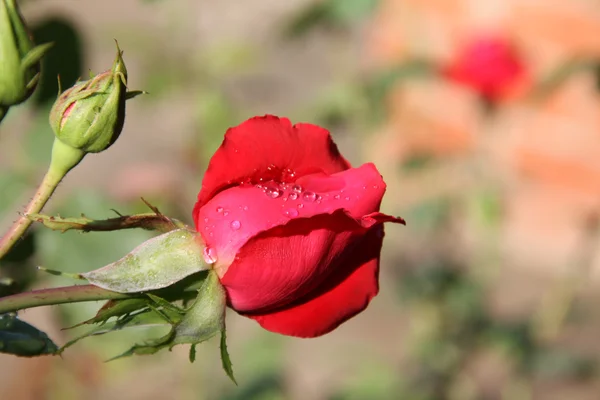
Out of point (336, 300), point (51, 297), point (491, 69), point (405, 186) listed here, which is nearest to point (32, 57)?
point (51, 297)

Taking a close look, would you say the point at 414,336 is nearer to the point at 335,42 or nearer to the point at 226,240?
the point at 335,42

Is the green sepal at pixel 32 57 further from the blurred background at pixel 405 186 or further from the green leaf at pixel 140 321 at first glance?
the blurred background at pixel 405 186

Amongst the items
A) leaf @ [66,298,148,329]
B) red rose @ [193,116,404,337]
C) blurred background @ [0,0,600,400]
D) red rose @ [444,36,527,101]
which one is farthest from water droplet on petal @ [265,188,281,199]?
red rose @ [444,36,527,101]

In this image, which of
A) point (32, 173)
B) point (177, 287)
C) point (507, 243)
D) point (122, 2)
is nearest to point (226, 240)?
point (177, 287)

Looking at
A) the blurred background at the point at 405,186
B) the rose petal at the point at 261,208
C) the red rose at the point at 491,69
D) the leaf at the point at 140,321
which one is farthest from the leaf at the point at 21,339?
the red rose at the point at 491,69

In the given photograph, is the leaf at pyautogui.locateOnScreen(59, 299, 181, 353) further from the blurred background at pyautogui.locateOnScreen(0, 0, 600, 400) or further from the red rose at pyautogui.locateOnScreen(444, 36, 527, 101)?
the red rose at pyautogui.locateOnScreen(444, 36, 527, 101)

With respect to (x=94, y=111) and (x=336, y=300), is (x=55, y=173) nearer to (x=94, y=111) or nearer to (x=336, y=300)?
(x=94, y=111)

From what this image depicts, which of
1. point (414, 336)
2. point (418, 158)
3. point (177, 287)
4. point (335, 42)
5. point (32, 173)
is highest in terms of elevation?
point (177, 287)
